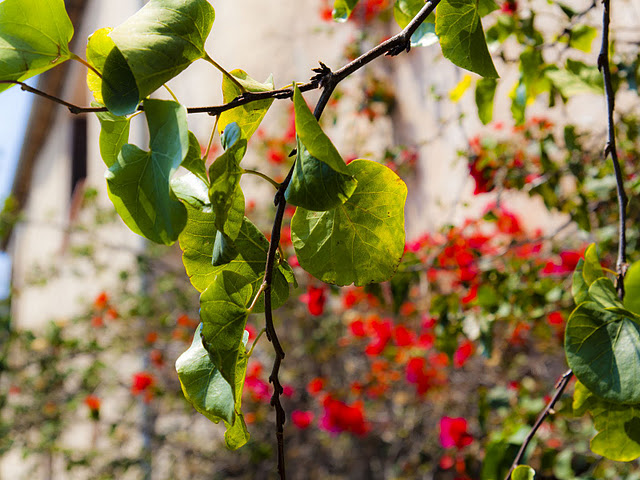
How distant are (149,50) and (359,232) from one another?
6.6 inches

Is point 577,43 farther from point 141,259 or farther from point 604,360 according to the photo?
point 141,259

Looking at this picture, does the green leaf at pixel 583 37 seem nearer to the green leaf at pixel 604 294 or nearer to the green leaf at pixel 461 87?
the green leaf at pixel 461 87

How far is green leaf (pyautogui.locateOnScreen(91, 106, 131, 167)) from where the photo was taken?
37 cm

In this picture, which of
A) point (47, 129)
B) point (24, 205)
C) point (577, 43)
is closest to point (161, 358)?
point (577, 43)

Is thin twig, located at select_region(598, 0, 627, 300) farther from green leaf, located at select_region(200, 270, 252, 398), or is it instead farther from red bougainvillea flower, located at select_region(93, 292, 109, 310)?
red bougainvillea flower, located at select_region(93, 292, 109, 310)

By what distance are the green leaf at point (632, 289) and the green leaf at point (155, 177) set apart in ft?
1.21

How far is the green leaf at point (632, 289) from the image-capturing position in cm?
48

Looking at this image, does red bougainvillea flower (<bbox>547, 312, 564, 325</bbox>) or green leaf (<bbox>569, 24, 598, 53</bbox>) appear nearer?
green leaf (<bbox>569, 24, 598, 53</bbox>)

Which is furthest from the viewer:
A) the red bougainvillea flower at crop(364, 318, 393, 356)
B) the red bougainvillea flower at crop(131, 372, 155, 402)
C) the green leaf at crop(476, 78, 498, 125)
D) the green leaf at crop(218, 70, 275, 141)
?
the red bougainvillea flower at crop(131, 372, 155, 402)

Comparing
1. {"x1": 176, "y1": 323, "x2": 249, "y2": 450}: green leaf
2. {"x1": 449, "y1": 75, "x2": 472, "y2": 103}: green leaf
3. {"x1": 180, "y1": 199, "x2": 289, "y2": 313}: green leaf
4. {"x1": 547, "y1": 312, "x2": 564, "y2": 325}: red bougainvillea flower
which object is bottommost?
{"x1": 176, "y1": 323, "x2": 249, "y2": 450}: green leaf

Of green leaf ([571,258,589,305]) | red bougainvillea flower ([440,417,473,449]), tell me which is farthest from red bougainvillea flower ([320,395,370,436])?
green leaf ([571,258,589,305])

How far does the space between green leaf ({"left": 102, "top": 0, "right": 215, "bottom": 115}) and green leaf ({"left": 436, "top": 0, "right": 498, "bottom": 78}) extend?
19 cm

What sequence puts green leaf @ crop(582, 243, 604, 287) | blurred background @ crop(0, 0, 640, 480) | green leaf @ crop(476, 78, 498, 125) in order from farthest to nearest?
blurred background @ crop(0, 0, 640, 480), green leaf @ crop(476, 78, 498, 125), green leaf @ crop(582, 243, 604, 287)

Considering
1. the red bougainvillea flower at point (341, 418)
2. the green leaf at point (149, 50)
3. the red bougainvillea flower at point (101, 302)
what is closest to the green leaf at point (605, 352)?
A: the green leaf at point (149, 50)
